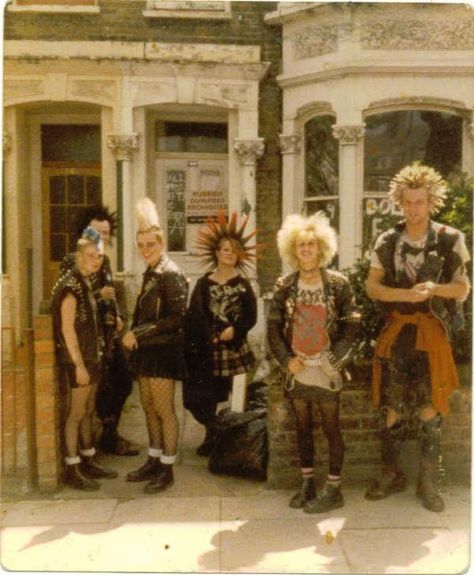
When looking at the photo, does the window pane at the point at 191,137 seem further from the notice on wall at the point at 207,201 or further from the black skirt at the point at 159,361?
the black skirt at the point at 159,361

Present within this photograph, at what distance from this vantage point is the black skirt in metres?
4.14

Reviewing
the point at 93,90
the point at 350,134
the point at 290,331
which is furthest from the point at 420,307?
the point at 93,90

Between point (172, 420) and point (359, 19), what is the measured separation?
105 inches

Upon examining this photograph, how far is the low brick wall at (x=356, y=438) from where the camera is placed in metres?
4.21

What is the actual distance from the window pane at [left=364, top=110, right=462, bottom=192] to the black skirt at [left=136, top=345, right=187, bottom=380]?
168 cm

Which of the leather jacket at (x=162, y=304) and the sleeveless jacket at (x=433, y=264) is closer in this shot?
the sleeveless jacket at (x=433, y=264)

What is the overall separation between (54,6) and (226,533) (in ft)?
10.3

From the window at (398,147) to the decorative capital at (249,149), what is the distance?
734mm

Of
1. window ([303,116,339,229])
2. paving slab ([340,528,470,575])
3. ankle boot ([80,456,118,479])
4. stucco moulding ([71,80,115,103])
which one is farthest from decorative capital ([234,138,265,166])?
paving slab ([340,528,470,575])

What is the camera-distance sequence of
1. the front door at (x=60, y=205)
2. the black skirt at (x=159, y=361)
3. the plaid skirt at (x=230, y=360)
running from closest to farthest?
1. the black skirt at (x=159, y=361)
2. the front door at (x=60, y=205)
3. the plaid skirt at (x=230, y=360)

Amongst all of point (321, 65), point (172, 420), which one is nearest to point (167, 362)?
point (172, 420)

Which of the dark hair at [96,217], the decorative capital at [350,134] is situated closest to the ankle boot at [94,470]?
the dark hair at [96,217]

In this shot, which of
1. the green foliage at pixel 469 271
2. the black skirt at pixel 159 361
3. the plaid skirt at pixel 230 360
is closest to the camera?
the green foliage at pixel 469 271

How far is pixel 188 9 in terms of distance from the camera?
4043mm
